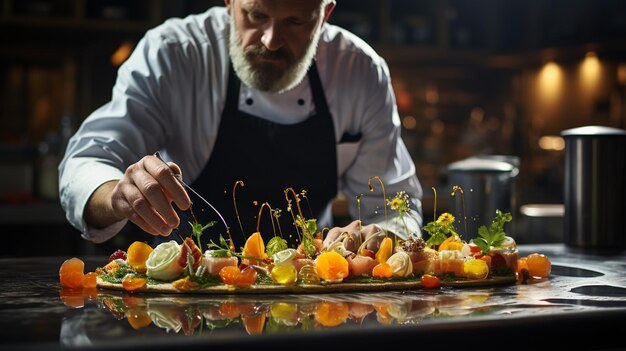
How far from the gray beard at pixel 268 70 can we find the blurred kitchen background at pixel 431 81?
217cm

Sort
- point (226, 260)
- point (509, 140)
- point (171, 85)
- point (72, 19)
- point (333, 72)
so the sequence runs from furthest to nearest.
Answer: point (509, 140), point (72, 19), point (333, 72), point (171, 85), point (226, 260)

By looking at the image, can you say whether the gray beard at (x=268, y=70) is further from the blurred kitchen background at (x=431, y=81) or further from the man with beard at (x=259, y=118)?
the blurred kitchen background at (x=431, y=81)

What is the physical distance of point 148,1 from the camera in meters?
5.04

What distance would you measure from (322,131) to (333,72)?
20cm

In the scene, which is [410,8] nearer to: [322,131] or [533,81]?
[533,81]

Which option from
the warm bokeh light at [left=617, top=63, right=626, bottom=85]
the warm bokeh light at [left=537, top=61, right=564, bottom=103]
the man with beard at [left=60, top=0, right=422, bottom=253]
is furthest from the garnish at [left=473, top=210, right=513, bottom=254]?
the warm bokeh light at [left=537, top=61, right=564, bottom=103]

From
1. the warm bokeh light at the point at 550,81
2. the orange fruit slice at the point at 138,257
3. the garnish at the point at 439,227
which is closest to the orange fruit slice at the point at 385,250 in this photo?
the garnish at the point at 439,227

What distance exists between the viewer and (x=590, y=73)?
241 inches

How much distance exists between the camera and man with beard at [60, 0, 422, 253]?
236 cm

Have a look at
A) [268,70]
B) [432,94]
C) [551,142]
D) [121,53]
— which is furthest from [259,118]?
[551,142]

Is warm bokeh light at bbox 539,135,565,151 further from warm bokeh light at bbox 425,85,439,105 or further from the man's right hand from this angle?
the man's right hand

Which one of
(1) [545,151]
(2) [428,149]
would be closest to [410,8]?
(2) [428,149]

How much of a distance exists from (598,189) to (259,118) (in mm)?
1024

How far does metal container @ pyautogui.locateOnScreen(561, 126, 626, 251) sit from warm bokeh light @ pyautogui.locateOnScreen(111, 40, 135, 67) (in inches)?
128
